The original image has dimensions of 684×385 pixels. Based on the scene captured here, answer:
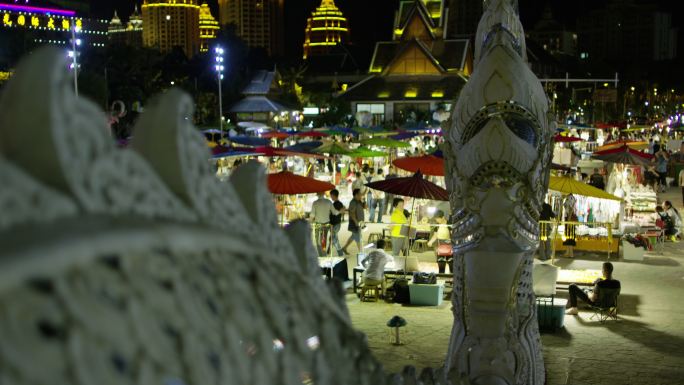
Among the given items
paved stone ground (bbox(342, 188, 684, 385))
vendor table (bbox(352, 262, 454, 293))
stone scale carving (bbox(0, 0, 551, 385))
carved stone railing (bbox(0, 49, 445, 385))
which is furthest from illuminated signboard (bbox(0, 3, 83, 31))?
carved stone railing (bbox(0, 49, 445, 385))

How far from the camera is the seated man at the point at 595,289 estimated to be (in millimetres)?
12164

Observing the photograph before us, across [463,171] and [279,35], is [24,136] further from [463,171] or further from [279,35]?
[279,35]

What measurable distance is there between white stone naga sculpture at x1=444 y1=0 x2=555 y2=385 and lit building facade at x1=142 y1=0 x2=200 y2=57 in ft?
486

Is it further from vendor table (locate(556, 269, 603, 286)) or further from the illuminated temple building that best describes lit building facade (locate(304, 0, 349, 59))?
vendor table (locate(556, 269, 603, 286))

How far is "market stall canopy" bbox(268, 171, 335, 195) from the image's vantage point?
14.0 m

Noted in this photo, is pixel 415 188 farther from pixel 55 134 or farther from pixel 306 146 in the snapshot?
pixel 55 134

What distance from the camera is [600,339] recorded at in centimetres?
1109

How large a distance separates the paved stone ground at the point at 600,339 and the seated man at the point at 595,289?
0.68ft

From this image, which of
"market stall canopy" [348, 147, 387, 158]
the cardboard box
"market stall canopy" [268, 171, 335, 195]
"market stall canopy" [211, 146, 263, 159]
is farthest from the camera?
"market stall canopy" [348, 147, 387, 158]

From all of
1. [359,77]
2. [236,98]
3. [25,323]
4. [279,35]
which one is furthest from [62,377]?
[279,35]

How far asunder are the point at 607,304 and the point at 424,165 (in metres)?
5.24

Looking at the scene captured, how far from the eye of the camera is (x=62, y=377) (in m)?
1.14

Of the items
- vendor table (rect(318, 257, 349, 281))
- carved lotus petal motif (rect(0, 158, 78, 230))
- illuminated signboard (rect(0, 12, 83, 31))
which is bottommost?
vendor table (rect(318, 257, 349, 281))

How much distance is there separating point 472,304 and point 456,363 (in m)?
0.38
